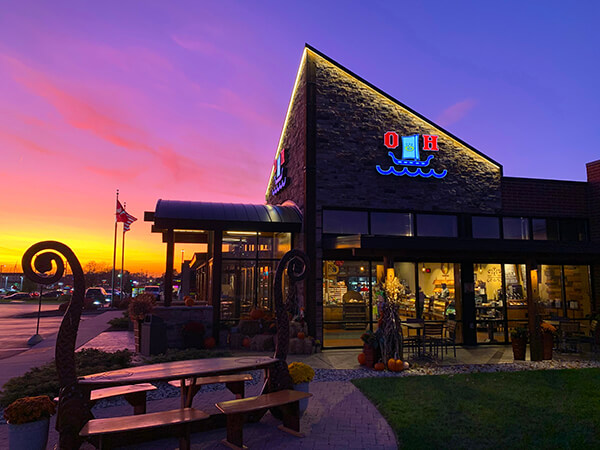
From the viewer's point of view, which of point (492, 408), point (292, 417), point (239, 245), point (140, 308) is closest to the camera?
point (292, 417)

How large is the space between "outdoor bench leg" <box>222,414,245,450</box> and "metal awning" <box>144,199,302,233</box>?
8288 mm

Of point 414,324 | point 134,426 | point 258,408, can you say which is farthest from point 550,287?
point 134,426

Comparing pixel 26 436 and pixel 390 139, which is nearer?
pixel 26 436

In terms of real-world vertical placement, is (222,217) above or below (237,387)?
above

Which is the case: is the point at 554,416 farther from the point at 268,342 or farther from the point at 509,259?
the point at 509,259

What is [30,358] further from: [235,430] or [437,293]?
[437,293]

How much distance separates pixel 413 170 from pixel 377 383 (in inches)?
322

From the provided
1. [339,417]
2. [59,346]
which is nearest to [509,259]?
[339,417]

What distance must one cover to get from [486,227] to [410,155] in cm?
390

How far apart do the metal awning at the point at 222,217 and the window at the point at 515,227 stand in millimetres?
7690

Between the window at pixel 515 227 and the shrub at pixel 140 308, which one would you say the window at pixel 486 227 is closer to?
the window at pixel 515 227

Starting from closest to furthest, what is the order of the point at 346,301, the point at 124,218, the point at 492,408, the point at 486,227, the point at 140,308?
the point at 492,408, the point at 140,308, the point at 346,301, the point at 486,227, the point at 124,218

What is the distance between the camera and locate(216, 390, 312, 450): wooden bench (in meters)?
4.98

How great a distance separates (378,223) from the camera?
13.8 metres
